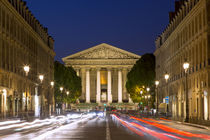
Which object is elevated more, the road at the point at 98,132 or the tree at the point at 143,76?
the tree at the point at 143,76

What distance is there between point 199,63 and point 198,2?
7922mm

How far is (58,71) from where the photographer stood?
451 feet

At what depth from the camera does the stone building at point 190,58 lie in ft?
195

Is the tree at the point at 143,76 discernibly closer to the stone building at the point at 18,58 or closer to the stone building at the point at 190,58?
the stone building at the point at 190,58

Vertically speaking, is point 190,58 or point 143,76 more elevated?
point 190,58

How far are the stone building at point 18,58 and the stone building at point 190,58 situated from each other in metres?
21.1

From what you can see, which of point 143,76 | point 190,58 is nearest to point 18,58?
point 190,58

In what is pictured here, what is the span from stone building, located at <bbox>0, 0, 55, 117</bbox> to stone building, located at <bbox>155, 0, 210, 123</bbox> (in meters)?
21.1

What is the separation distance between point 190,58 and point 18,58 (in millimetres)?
25600

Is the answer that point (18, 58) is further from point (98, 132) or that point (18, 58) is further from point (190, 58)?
point (98, 132)

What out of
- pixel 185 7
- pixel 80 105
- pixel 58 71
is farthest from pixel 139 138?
pixel 80 105

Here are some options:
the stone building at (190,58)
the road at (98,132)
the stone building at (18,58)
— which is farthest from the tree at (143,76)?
the road at (98,132)

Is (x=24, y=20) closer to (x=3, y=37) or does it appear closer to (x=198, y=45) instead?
(x=3, y=37)

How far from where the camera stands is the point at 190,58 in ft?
233
